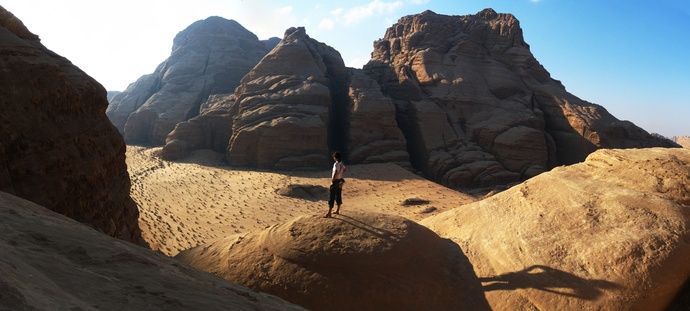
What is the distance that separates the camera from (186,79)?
44.4 m

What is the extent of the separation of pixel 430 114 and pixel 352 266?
23.0 meters

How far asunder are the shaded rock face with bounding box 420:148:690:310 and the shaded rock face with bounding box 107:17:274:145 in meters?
37.3

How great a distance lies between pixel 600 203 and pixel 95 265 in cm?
847

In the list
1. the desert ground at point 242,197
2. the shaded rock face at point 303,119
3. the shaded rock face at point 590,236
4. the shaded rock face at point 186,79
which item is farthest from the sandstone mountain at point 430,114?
the shaded rock face at point 590,236

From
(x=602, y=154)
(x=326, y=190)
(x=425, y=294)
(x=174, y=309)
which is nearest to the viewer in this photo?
(x=174, y=309)

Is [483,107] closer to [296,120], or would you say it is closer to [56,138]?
[296,120]

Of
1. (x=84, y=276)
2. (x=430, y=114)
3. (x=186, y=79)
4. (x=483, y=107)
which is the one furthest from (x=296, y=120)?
(x=186, y=79)

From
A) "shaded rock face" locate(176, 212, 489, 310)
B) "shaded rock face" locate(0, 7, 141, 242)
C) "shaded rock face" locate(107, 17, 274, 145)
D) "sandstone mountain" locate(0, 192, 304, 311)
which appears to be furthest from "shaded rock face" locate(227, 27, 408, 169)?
"sandstone mountain" locate(0, 192, 304, 311)

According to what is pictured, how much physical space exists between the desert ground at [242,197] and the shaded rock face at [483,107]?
4407 millimetres

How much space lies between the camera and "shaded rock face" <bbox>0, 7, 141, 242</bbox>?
218 inches

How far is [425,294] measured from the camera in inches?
238

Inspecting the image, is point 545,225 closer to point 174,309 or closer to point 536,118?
point 174,309

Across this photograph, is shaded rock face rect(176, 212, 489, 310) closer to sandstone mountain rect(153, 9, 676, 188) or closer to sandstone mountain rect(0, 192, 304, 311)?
sandstone mountain rect(0, 192, 304, 311)

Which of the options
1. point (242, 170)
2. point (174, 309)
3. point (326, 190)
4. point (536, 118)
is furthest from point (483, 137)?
point (174, 309)
